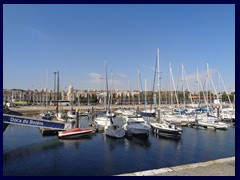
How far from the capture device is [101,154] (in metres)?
15.7

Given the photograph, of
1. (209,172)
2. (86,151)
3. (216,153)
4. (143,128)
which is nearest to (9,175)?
(86,151)

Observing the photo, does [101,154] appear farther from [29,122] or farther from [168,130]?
[29,122]

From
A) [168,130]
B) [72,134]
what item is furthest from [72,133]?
[168,130]

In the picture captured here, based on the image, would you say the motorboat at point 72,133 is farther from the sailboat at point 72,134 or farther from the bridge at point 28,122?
the bridge at point 28,122

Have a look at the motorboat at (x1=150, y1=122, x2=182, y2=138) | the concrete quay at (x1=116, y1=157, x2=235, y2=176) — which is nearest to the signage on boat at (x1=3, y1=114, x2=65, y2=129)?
the motorboat at (x1=150, y1=122, x2=182, y2=138)

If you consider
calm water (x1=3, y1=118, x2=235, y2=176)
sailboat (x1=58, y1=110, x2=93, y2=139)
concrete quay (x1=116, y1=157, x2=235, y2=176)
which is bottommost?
calm water (x1=3, y1=118, x2=235, y2=176)

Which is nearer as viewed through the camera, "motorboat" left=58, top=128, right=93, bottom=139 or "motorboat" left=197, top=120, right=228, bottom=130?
"motorboat" left=58, top=128, right=93, bottom=139

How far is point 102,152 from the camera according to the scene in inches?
640

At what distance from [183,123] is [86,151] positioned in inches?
785

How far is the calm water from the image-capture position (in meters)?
12.4

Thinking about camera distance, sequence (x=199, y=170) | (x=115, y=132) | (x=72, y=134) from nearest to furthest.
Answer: (x=199, y=170)
(x=72, y=134)
(x=115, y=132)

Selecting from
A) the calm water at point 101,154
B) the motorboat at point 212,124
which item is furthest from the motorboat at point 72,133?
the motorboat at point 212,124

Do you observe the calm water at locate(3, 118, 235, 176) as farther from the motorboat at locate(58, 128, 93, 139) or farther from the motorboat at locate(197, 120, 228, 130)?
the motorboat at locate(197, 120, 228, 130)

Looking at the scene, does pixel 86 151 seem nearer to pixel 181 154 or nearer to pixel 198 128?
pixel 181 154
